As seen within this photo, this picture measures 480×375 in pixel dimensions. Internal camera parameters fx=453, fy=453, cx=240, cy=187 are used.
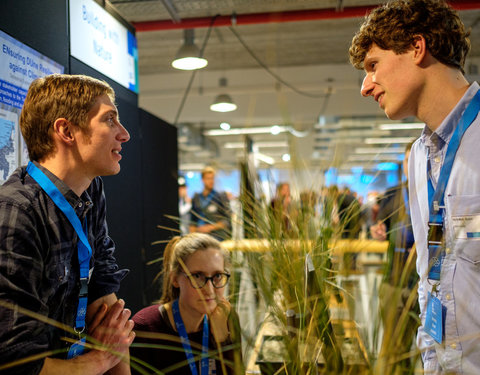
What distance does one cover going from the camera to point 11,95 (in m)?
1.88

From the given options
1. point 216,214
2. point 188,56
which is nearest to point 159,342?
point 216,214

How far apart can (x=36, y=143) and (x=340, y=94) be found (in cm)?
952

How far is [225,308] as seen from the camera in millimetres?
773

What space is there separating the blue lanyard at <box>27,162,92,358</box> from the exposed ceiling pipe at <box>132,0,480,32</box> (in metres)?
5.01

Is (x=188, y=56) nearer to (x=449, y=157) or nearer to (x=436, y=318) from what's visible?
(x=449, y=157)

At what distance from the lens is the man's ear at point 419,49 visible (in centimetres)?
138

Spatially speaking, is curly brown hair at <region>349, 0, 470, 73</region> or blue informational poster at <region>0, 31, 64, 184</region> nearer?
curly brown hair at <region>349, 0, 470, 73</region>

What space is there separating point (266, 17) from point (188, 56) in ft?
4.79

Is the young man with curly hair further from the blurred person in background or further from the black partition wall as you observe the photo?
the black partition wall

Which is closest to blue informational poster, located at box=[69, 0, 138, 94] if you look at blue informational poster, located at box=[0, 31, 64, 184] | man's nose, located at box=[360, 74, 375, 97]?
blue informational poster, located at box=[0, 31, 64, 184]

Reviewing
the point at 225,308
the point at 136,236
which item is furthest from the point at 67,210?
the point at 136,236

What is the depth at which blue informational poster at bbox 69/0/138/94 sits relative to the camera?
254cm

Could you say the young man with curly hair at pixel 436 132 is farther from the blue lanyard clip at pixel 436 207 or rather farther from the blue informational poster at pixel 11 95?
the blue informational poster at pixel 11 95

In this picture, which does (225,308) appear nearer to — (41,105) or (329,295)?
(329,295)
